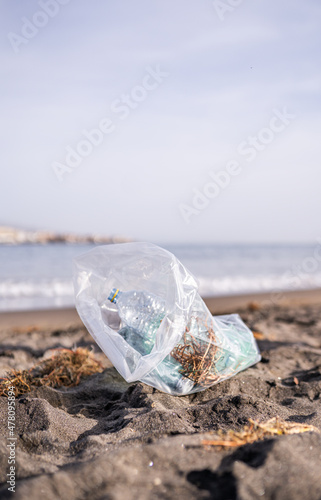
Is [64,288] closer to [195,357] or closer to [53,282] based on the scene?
[53,282]

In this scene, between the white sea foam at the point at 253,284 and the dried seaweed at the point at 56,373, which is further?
the white sea foam at the point at 253,284

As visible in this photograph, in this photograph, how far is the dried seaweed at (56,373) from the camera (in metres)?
2.49

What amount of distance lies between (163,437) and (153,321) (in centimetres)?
84

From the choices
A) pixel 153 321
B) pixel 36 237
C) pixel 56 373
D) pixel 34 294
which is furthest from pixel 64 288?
pixel 36 237

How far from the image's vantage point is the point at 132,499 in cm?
118

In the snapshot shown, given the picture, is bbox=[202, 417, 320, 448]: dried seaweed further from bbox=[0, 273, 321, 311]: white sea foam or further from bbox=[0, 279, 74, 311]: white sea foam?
bbox=[0, 279, 74, 311]: white sea foam

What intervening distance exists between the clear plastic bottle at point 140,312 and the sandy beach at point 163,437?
0.32 metres

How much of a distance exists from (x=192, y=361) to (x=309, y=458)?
1023mm

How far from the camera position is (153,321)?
2.40m

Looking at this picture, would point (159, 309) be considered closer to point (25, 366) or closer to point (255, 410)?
point (255, 410)

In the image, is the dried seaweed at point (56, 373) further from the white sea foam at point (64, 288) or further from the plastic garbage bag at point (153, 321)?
the white sea foam at point (64, 288)

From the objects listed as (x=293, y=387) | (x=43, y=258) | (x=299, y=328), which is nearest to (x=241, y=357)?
(x=293, y=387)

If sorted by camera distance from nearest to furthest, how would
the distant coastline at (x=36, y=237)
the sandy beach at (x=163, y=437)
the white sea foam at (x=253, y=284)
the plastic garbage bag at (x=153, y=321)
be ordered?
the sandy beach at (x=163, y=437), the plastic garbage bag at (x=153, y=321), the white sea foam at (x=253, y=284), the distant coastline at (x=36, y=237)

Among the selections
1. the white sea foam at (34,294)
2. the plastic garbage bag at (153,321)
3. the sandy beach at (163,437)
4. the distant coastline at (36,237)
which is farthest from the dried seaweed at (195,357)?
the distant coastline at (36,237)
